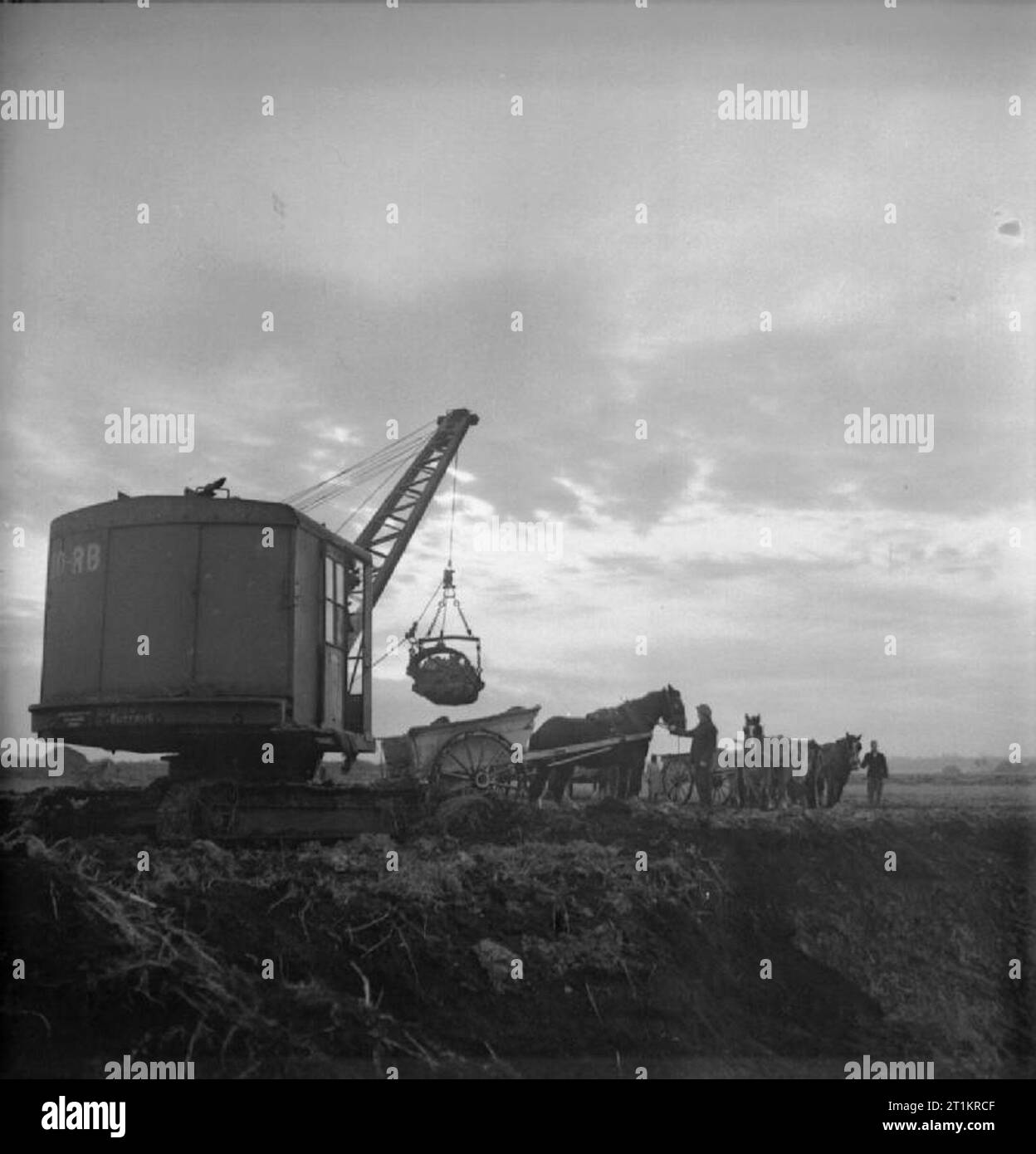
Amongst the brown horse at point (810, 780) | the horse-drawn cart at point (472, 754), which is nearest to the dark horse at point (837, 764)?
the brown horse at point (810, 780)

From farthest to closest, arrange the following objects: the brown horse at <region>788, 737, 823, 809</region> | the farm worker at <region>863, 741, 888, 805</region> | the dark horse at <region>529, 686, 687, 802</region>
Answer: the farm worker at <region>863, 741, 888, 805</region>, the brown horse at <region>788, 737, 823, 809</region>, the dark horse at <region>529, 686, 687, 802</region>

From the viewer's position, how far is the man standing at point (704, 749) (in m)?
18.5

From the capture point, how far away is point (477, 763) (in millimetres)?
16328

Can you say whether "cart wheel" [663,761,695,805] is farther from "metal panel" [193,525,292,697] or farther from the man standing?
"metal panel" [193,525,292,697]

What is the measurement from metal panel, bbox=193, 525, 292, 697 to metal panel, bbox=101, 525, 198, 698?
0.45ft

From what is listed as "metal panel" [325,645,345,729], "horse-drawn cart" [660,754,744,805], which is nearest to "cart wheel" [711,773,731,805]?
"horse-drawn cart" [660,754,744,805]

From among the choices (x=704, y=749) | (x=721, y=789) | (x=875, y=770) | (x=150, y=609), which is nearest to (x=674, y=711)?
(x=704, y=749)

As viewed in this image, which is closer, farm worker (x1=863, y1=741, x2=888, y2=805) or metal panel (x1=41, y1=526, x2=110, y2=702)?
metal panel (x1=41, y1=526, x2=110, y2=702)

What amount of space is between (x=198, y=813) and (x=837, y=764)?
44.5ft

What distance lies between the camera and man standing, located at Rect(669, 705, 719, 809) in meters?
18.5

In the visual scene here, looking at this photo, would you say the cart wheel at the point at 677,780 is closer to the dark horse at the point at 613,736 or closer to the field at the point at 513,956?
the dark horse at the point at 613,736

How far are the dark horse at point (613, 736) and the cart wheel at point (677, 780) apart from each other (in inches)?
46.1

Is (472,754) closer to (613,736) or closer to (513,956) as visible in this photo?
(613,736)
